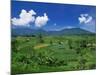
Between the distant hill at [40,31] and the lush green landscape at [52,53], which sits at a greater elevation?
the distant hill at [40,31]

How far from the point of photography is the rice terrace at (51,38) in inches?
98.9

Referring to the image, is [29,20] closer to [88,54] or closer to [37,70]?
[37,70]

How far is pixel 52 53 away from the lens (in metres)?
2.63

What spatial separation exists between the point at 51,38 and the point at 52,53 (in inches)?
6.7

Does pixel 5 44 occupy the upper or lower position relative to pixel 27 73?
upper

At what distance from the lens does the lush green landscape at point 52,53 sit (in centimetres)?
251

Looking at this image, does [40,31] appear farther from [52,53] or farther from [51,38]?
[52,53]

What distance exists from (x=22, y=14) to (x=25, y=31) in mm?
188

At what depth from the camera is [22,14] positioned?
2.52 meters

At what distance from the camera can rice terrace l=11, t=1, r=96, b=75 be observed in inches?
98.9

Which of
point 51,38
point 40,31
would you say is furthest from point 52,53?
point 40,31

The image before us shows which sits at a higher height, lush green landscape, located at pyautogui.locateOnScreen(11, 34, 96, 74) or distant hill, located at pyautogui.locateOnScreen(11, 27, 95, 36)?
distant hill, located at pyautogui.locateOnScreen(11, 27, 95, 36)

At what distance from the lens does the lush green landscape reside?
2512mm

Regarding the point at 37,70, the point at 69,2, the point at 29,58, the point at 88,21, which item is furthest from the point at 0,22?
the point at 88,21
